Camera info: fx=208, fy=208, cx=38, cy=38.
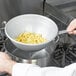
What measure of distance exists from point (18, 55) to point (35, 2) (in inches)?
14.2

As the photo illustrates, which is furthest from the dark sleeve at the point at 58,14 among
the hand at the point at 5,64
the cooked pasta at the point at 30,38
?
the hand at the point at 5,64

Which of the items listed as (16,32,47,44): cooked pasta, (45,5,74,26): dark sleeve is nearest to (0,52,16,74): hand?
(16,32,47,44): cooked pasta

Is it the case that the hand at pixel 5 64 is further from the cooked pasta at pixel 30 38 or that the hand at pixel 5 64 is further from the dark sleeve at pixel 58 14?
the dark sleeve at pixel 58 14

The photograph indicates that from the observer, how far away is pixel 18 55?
0.73 metres

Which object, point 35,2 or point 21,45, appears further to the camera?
point 35,2

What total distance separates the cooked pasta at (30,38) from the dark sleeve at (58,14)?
203mm

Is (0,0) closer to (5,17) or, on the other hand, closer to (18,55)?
(5,17)

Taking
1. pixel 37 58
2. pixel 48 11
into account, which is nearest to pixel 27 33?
pixel 37 58

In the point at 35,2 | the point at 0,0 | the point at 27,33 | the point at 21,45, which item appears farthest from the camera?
the point at 35,2

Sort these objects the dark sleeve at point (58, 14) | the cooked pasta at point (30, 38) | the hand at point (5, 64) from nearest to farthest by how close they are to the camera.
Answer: the hand at point (5, 64)
the cooked pasta at point (30, 38)
the dark sleeve at point (58, 14)

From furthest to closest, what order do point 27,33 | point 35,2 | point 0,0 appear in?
point 35,2 → point 0,0 → point 27,33

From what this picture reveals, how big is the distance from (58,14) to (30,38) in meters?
0.28

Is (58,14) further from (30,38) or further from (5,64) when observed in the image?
(5,64)

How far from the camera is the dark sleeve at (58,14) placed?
0.94 meters
